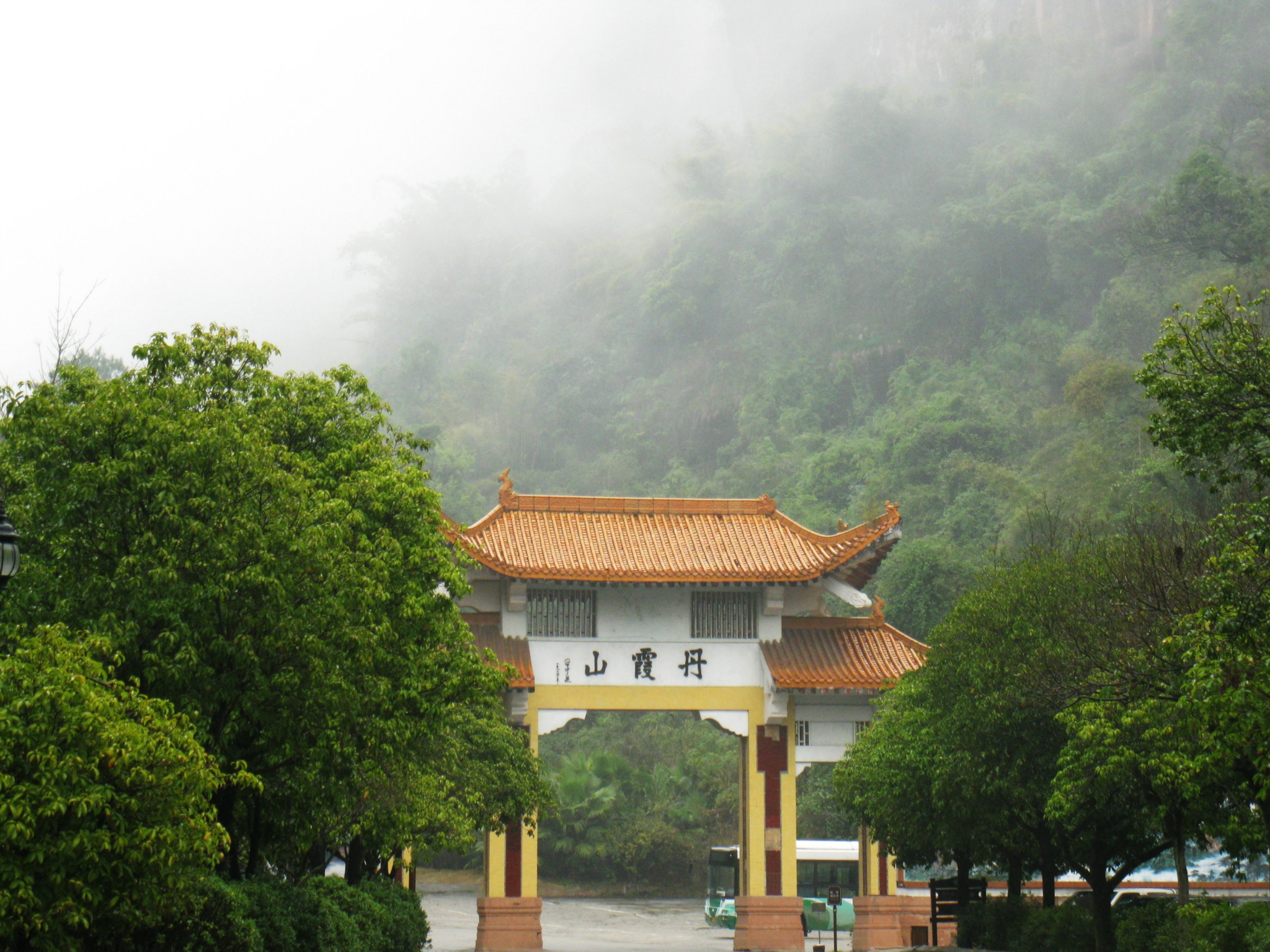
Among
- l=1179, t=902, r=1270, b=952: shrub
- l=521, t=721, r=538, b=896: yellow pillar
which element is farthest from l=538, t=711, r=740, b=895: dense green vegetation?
l=1179, t=902, r=1270, b=952: shrub

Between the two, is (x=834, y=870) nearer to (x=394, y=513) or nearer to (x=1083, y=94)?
(x=394, y=513)

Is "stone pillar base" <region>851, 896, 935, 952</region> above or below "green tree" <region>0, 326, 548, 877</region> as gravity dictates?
below

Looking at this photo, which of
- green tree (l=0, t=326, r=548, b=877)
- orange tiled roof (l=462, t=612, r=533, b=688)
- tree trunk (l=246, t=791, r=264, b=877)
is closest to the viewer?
green tree (l=0, t=326, r=548, b=877)

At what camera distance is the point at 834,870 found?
3991 centimetres

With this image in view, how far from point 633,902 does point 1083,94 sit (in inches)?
2344

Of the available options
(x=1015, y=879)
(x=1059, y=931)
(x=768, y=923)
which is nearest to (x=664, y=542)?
(x=768, y=923)

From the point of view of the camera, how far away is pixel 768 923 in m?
26.2

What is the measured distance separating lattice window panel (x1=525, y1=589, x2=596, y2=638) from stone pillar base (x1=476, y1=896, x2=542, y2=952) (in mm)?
5262

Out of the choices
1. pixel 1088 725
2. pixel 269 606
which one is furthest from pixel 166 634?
pixel 1088 725

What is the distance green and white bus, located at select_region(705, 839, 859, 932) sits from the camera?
3984 cm

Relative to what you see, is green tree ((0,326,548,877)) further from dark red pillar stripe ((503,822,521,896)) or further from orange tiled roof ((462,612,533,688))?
dark red pillar stripe ((503,822,521,896))

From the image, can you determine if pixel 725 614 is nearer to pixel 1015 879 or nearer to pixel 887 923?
pixel 887 923

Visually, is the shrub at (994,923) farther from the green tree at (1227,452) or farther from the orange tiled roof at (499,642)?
the green tree at (1227,452)

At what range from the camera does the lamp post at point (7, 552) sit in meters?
7.67
